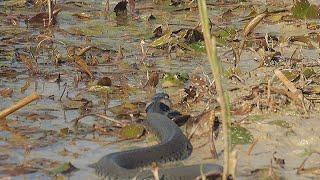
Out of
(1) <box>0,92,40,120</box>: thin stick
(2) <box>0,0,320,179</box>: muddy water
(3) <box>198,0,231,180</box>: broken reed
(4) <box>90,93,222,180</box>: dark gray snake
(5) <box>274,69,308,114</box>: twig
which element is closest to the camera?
(3) <box>198,0,231,180</box>: broken reed

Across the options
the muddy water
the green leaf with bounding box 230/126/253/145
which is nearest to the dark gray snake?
the muddy water

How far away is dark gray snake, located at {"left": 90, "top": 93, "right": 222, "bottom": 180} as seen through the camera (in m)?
3.96

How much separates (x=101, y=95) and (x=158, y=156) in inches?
50.9

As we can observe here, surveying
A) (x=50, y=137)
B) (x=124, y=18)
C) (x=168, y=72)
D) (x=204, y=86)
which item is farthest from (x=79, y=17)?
(x=50, y=137)

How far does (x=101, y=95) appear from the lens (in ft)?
Result: 18.3

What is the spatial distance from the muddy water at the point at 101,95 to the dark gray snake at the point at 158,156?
0.08 m

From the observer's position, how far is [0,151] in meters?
4.39

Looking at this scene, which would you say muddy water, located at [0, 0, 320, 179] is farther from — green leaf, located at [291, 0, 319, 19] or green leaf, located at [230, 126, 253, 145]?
green leaf, located at [291, 0, 319, 19]

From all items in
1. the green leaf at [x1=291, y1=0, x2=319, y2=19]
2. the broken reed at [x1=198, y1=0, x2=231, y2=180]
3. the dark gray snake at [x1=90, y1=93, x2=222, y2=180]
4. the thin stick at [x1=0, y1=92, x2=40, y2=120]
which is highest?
the green leaf at [x1=291, y1=0, x2=319, y2=19]

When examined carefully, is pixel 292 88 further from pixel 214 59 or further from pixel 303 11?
pixel 303 11

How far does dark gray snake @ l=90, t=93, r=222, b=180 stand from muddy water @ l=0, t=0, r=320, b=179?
84 millimetres

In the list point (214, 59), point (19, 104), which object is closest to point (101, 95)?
point (19, 104)

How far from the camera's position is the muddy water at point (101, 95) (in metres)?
4.35

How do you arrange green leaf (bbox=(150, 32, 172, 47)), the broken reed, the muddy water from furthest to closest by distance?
green leaf (bbox=(150, 32, 172, 47))
the muddy water
the broken reed
